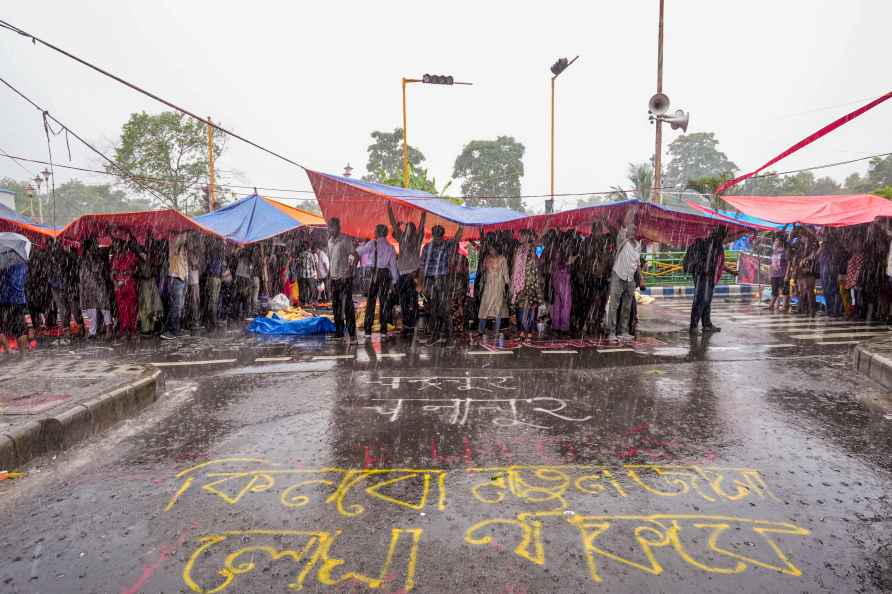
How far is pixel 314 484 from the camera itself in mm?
3164

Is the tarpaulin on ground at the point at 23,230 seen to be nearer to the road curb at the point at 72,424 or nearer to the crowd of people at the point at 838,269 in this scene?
the road curb at the point at 72,424

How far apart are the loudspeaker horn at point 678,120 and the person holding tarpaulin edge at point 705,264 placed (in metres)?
7.71

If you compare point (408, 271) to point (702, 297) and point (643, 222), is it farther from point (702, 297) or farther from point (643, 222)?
point (702, 297)

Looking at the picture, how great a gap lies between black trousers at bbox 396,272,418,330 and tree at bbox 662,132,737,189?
8854cm

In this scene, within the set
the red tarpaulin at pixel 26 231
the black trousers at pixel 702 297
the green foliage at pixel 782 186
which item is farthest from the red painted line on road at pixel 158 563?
the green foliage at pixel 782 186

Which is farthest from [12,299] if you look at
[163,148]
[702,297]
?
[163,148]

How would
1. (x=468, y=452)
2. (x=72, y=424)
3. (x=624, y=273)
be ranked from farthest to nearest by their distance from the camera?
(x=624, y=273), (x=72, y=424), (x=468, y=452)

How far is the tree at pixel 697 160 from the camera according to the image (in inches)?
3511

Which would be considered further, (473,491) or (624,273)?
(624,273)

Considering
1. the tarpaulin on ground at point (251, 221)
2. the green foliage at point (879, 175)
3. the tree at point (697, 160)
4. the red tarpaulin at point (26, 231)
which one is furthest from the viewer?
the tree at point (697, 160)

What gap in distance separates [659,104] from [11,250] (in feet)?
53.3

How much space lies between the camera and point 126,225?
9211 mm

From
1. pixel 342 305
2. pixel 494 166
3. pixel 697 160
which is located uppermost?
pixel 697 160

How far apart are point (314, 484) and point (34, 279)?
31.5 ft
